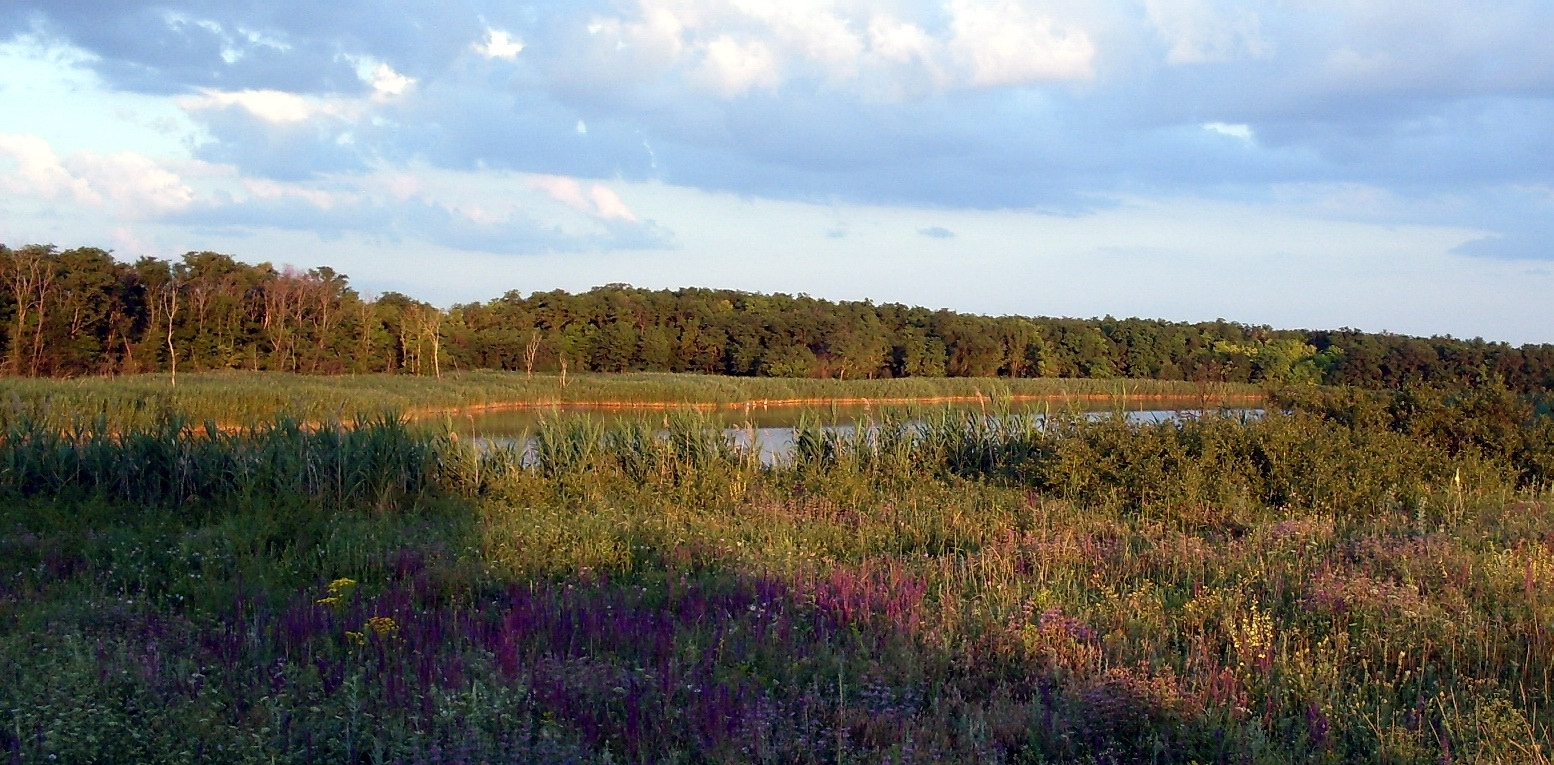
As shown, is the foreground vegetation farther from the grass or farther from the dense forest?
the dense forest

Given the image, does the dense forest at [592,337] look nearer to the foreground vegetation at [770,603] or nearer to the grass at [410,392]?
the grass at [410,392]

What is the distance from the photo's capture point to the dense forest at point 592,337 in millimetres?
45125

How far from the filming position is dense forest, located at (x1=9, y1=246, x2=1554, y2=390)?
45125 mm

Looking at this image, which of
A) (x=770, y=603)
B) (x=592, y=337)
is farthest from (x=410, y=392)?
(x=770, y=603)

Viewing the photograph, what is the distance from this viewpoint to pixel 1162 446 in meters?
12.2

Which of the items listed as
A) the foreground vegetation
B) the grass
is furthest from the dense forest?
the foreground vegetation

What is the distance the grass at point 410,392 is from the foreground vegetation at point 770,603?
6.12m

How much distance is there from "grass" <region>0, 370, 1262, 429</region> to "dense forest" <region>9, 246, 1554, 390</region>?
440cm

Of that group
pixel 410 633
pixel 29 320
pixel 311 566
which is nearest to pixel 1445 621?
pixel 410 633

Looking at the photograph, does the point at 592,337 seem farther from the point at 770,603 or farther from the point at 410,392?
the point at 770,603

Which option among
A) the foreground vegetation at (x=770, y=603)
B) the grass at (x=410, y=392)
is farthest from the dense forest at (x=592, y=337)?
the foreground vegetation at (x=770, y=603)

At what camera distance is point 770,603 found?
6.72 meters

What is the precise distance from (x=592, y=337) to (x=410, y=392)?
32650 millimetres

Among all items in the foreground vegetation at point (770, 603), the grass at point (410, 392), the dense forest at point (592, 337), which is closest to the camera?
the foreground vegetation at point (770, 603)
